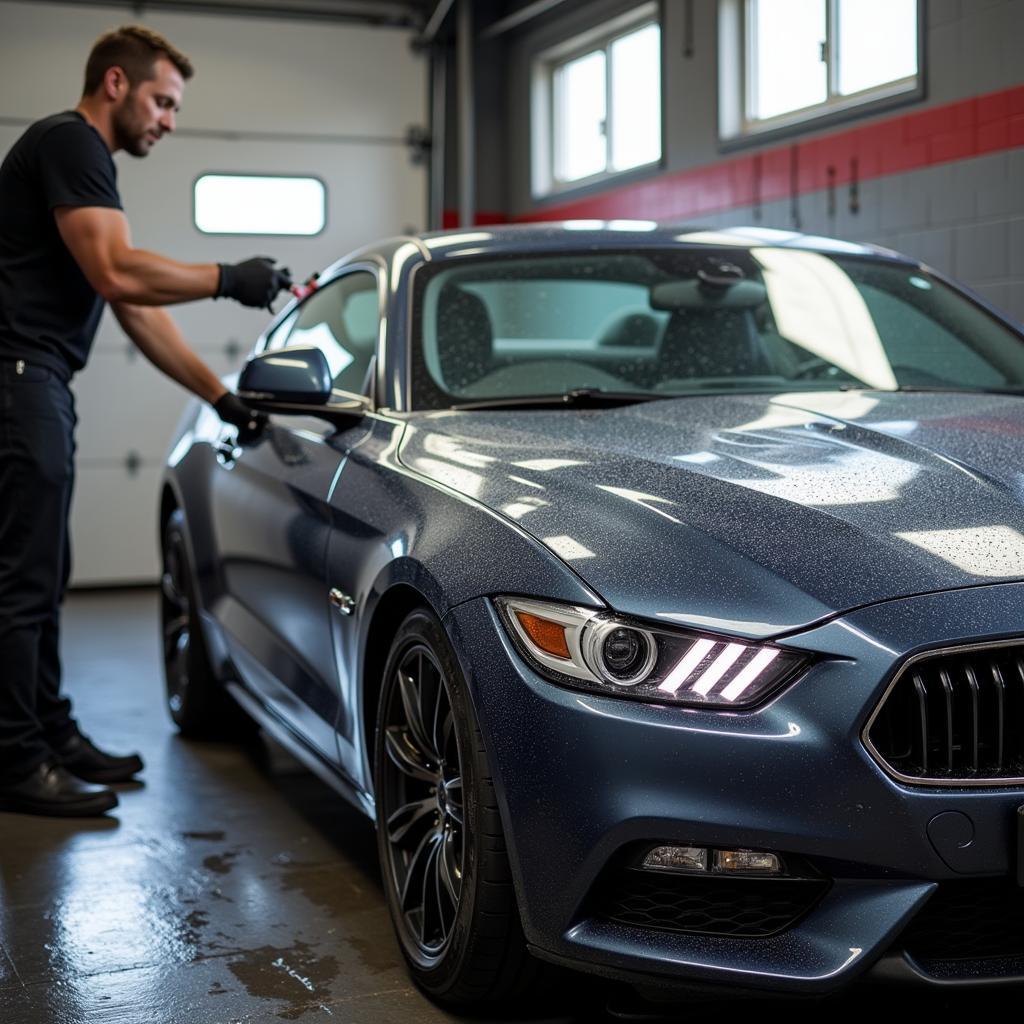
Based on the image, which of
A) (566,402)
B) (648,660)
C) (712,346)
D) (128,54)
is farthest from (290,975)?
(128,54)

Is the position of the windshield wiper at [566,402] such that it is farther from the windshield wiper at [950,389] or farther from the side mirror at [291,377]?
the windshield wiper at [950,389]

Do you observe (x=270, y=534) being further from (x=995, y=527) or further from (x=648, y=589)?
(x=995, y=527)

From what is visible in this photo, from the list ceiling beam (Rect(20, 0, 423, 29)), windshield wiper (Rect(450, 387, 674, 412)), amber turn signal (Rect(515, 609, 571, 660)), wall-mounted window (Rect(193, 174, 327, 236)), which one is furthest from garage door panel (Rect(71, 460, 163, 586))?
amber turn signal (Rect(515, 609, 571, 660))

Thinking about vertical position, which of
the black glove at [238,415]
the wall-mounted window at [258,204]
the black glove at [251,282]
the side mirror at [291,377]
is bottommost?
the black glove at [238,415]

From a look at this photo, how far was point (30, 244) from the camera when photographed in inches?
152

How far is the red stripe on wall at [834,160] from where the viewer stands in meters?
5.79

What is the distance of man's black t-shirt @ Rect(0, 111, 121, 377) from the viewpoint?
3766 millimetres

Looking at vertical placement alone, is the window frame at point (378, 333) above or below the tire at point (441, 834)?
above

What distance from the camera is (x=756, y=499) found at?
85.7 inches

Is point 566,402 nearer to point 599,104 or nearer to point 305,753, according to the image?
point 305,753

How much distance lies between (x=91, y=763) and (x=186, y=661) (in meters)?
0.46

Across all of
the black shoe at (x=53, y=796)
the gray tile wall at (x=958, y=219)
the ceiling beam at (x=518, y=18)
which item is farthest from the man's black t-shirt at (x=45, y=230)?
the ceiling beam at (x=518, y=18)

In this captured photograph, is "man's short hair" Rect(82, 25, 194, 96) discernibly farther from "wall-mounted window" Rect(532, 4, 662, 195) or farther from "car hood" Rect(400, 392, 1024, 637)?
"wall-mounted window" Rect(532, 4, 662, 195)

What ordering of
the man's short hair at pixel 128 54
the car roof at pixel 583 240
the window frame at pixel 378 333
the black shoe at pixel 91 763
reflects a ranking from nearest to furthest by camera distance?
the window frame at pixel 378 333 < the car roof at pixel 583 240 < the man's short hair at pixel 128 54 < the black shoe at pixel 91 763
